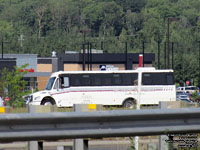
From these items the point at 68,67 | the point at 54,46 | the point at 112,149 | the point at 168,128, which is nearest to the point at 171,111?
the point at 168,128

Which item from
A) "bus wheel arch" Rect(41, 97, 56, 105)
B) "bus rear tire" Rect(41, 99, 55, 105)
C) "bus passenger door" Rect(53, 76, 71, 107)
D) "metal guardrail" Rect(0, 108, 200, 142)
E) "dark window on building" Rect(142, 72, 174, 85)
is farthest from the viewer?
"dark window on building" Rect(142, 72, 174, 85)

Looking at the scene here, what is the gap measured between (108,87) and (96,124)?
27362 millimetres

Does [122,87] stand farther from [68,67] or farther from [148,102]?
[68,67]

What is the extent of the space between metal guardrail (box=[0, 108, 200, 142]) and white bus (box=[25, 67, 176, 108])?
25.3m

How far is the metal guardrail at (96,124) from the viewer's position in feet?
24.6

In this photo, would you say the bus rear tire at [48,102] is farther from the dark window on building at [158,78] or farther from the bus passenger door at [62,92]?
the dark window on building at [158,78]

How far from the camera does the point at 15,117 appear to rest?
24.3 ft

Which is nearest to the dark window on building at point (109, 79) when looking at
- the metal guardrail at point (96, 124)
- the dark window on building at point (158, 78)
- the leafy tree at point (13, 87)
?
the dark window on building at point (158, 78)

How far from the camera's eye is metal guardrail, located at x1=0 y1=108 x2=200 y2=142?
295 inches

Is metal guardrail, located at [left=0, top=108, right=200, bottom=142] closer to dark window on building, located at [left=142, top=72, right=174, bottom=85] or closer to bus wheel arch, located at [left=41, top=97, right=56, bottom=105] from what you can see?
bus wheel arch, located at [left=41, top=97, right=56, bottom=105]

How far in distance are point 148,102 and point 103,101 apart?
9.21 feet

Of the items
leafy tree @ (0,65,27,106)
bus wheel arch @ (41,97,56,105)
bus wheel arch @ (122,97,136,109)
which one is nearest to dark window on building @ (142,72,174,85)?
bus wheel arch @ (122,97,136,109)

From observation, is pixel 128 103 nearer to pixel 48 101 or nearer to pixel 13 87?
pixel 48 101

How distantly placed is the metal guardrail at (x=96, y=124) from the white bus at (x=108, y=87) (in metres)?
25.3
